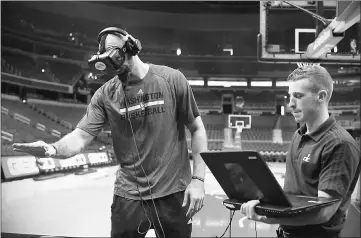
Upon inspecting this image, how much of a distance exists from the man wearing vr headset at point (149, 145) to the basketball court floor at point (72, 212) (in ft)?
4.54

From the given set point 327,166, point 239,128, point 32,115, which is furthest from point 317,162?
point 32,115

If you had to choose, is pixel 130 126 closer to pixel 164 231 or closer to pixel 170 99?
pixel 170 99

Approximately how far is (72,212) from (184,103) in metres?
3.36

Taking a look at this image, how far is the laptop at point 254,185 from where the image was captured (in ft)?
3.65

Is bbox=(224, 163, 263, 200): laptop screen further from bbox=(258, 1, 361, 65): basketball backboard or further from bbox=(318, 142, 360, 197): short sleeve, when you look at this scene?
bbox=(258, 1, 361, 65): basketball backboard

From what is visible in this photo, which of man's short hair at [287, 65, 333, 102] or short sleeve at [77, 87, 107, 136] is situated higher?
man's short hair at [287, 65, 333, 102]

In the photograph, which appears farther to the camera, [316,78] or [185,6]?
[185,6]

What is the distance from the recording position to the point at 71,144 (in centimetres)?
176

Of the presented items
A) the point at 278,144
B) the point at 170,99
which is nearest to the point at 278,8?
the point at 278,144

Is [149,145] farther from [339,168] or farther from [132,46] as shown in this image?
[339,168]

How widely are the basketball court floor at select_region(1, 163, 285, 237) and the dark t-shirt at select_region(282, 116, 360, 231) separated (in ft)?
5.63

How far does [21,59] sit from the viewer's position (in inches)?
212

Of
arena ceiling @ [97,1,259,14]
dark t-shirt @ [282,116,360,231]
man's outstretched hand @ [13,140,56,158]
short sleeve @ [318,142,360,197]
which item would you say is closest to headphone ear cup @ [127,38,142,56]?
man's outstretched hand @ [13,140,56,158]

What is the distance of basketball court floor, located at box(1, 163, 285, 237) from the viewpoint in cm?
391
